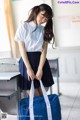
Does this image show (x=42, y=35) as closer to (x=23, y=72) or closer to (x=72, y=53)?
(x=23, y=72)

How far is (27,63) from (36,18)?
0.44 m

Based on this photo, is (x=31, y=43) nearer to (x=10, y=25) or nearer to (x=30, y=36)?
(x=30, y=36)

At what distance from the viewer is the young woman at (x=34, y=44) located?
7.52 feet

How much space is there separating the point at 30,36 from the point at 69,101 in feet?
6.50

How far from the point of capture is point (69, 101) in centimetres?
397

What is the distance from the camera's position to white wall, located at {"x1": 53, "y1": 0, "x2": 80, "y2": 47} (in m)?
5.43

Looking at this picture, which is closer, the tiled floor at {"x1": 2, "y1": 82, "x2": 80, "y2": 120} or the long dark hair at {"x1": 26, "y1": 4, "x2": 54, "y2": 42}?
the long dark hair at {"x1": 26, "y1": 4, "x2": 54, "y2": 42}

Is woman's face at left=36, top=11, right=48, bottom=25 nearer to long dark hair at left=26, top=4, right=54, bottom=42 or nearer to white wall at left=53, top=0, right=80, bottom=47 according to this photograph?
long dark hair at left=26, top=4, right=54, bottom=42

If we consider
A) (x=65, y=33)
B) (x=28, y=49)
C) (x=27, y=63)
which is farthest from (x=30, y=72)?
(x=65, y=33)

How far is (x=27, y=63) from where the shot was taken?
230 centimetres

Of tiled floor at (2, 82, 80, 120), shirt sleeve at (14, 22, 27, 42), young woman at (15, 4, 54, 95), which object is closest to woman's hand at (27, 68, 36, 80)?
young woman at (15, 4, 54, 95)

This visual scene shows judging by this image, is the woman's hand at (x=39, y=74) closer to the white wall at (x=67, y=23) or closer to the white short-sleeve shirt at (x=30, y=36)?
the white short-sleeve shirt at (x=30, y=36)

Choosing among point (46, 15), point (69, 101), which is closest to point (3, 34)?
point (69, 101)

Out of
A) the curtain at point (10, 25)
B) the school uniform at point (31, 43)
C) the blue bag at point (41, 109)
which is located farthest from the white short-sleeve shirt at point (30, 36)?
the curtain at point (10, 25)
